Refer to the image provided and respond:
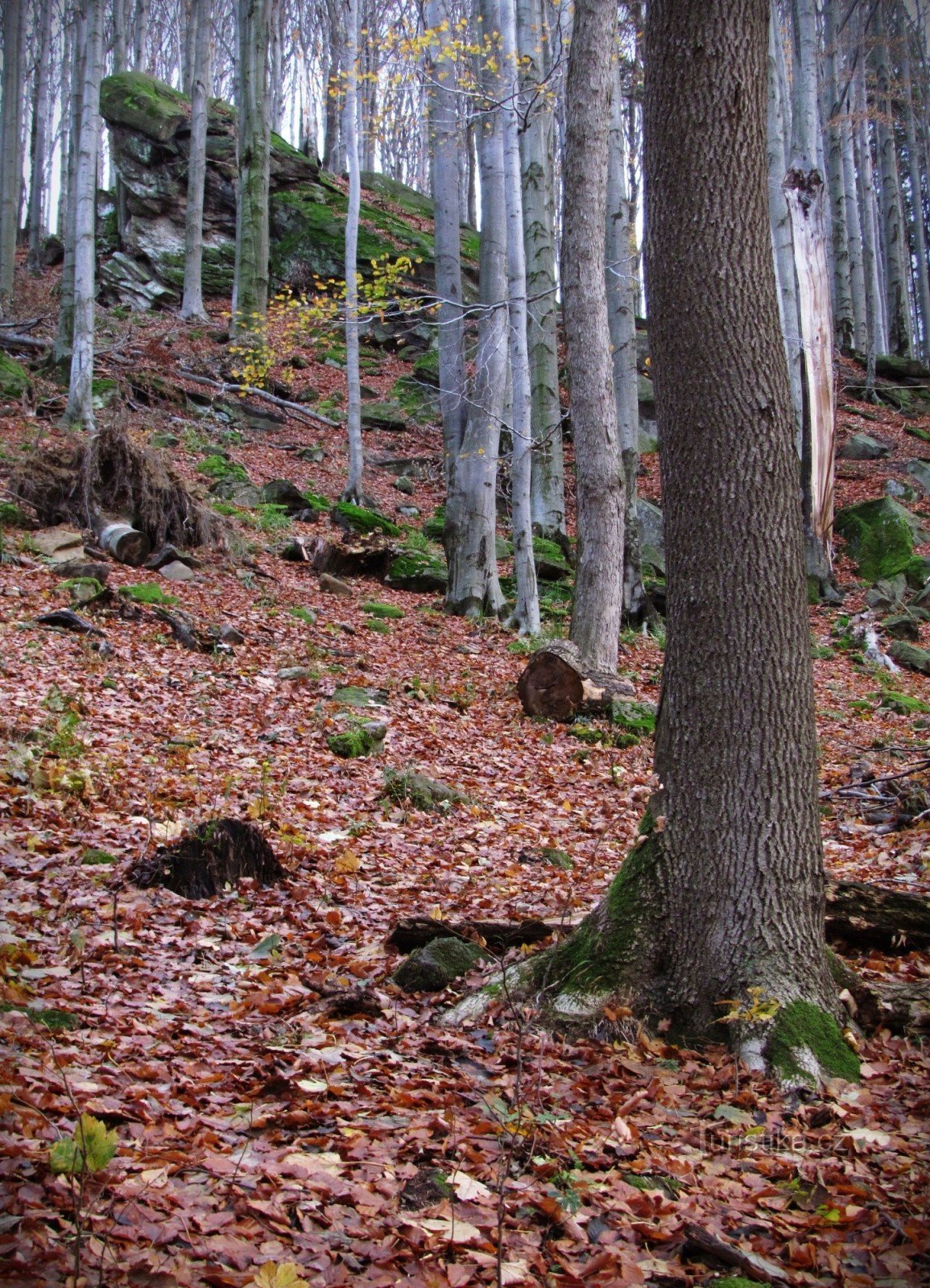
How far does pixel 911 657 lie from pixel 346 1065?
11.9 metres

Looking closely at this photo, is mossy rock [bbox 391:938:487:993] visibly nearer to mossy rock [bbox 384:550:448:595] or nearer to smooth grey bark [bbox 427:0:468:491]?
smooth grey bark [bbox 427:0:468:491]

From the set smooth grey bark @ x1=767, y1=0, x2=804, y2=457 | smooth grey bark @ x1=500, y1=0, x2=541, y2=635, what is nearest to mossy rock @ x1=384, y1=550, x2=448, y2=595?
smooth grey bark @ x1=500, y1=0, x2=541, y2=635

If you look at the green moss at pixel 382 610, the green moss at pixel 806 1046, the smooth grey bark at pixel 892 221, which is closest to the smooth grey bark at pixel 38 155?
the green moss at pixel 382 610

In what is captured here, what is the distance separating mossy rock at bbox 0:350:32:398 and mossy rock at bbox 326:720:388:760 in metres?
10.6

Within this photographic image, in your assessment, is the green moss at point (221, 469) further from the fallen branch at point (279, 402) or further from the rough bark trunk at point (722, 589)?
the rough bark trunk at point (722, 589)

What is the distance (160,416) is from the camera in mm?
16438

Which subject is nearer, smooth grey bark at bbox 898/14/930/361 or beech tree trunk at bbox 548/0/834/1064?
beech tree trunk at bbox 548/0/834/1064

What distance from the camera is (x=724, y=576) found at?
3.57 metres

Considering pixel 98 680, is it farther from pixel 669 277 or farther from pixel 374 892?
pixel 669 277

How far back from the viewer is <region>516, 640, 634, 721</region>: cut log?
9000 mm

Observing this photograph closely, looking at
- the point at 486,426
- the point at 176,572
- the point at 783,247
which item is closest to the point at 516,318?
the point at 486,426

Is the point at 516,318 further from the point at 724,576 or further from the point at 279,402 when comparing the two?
the point at 279,402

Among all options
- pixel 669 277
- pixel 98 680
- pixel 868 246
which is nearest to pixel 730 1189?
pixel 669 277

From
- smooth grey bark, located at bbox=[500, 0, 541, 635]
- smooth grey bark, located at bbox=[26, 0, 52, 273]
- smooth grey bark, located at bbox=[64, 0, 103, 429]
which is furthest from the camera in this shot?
smooth grey bark, located at bbox=[26, 0, 52, 273]
